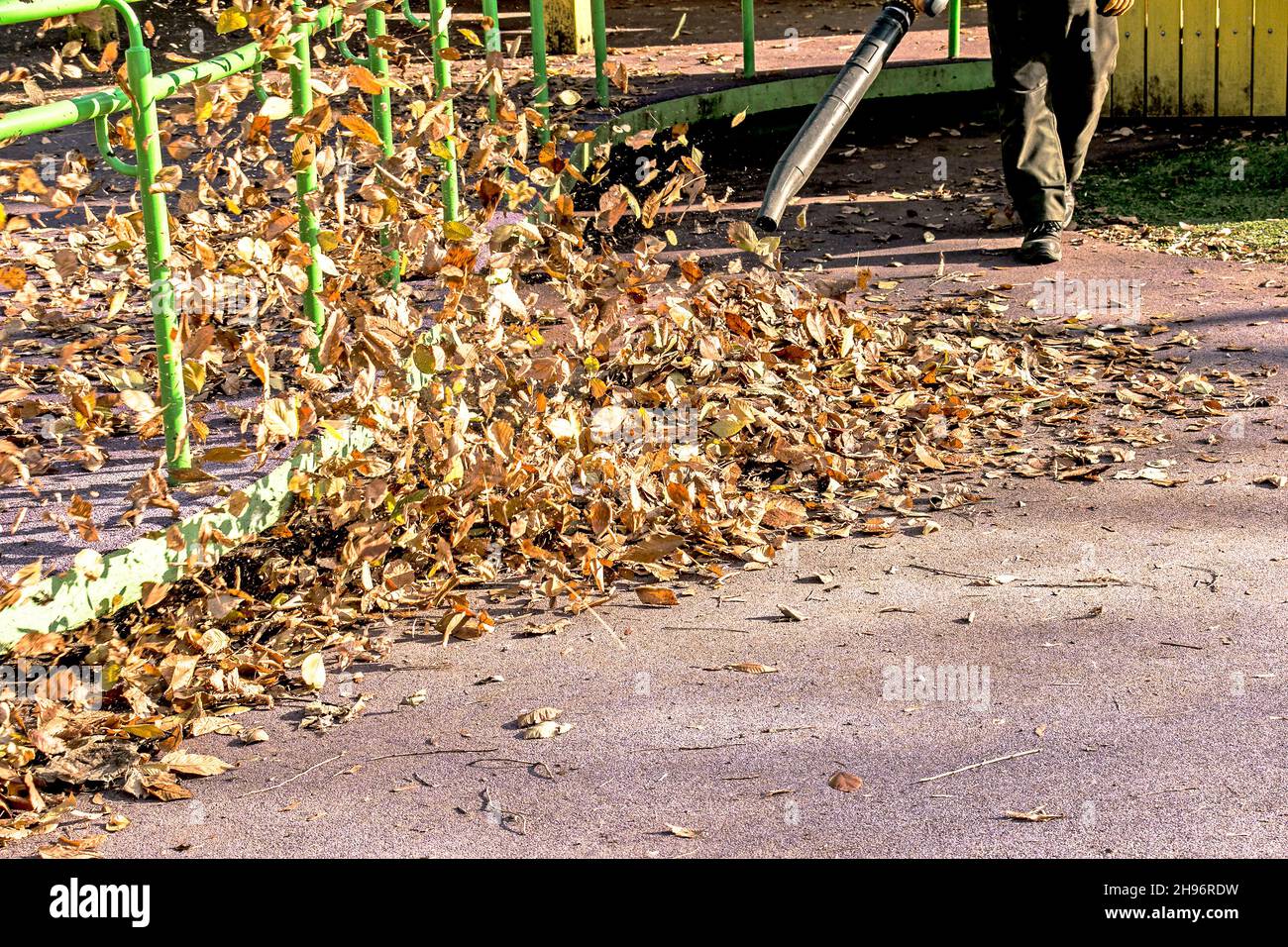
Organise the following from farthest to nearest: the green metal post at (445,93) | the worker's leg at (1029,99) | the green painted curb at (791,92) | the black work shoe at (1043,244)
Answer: the green painted curb at (791,92) → the black work shoe at (1043,244) → the worker's leg at (1029,99) → the green metal post at (445,93)

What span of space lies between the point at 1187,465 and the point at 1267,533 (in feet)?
1.80

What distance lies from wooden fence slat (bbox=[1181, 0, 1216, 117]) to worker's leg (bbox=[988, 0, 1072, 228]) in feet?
8.98

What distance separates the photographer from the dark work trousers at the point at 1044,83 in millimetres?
6652

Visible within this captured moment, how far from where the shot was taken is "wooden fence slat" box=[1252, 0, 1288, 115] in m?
8.92

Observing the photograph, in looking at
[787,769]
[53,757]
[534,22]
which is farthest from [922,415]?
[534,22]

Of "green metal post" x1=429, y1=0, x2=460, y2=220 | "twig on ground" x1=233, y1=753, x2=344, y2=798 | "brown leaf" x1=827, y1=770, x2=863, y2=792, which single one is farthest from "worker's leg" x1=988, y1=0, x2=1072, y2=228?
"twig on ground" x1=233, y1=753, x2=344, y2=798

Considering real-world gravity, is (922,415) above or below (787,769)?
above

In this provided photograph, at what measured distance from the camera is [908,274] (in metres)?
6.88

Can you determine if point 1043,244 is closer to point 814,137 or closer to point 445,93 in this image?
point 814,137

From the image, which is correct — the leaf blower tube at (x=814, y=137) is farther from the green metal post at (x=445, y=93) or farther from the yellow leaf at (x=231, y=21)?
the yellow leaf at (x=231, y=21)

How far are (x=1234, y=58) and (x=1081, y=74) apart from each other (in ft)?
9.31

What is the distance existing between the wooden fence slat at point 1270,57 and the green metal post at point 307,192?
6.67 m

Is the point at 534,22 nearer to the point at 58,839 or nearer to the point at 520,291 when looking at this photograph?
the point at 520,291

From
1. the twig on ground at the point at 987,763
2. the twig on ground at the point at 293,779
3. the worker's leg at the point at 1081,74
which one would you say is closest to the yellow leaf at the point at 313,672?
the twig on ground at the point at 293,779
